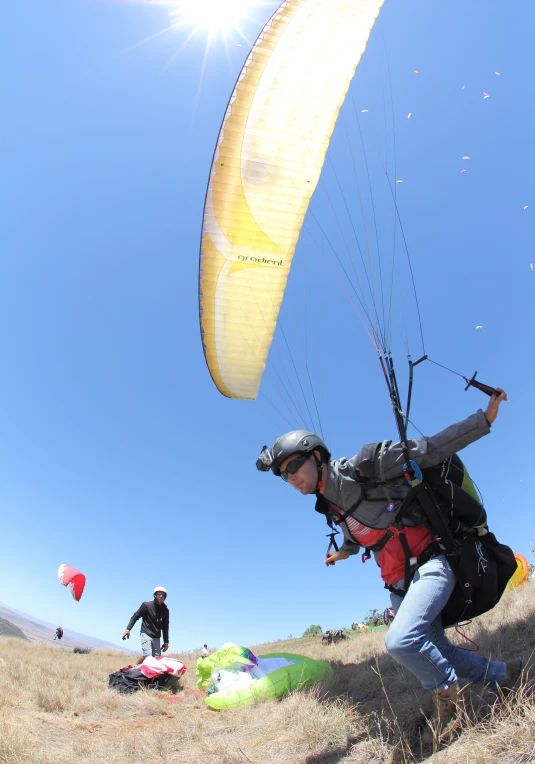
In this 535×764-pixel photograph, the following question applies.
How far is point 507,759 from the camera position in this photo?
1752 millimetres

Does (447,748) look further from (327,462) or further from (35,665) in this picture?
(35,665)

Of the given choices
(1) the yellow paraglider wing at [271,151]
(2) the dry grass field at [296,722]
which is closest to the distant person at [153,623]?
(2) the dry grass field at [296,722]

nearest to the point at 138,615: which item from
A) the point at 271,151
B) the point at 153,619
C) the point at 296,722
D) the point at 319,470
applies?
the point at 153,619

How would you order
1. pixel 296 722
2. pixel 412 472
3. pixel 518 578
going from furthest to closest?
pixel 518 578 < pixel 296 722 < pixel 412 472

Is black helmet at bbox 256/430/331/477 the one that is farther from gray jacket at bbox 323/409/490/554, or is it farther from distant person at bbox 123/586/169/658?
distant person at bbox 123/586/169/658

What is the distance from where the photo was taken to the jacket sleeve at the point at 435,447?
2469 mm

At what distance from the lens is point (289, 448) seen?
10.2 ft

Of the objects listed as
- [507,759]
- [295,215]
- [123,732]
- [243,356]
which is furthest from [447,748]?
[295,215]

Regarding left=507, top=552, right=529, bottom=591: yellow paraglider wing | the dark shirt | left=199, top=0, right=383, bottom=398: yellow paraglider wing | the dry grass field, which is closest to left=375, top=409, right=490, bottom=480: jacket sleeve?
the dry grass field

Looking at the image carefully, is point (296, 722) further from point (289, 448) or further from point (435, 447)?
point (435, 447)

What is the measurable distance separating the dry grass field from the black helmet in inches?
63.4

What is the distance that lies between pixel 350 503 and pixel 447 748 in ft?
4.26

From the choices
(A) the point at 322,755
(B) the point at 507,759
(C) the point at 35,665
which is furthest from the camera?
(C) the point at 35,665

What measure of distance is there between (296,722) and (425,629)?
6.04ft
